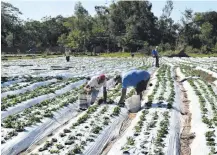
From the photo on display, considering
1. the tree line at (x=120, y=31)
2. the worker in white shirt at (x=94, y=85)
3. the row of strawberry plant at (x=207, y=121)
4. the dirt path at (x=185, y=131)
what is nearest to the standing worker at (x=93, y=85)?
the worker in white shirt at (x=94, y=85)

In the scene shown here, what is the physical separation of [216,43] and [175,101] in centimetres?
6073

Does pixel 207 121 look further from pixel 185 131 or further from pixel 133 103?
pixel 133 103

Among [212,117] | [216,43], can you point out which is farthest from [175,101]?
[216,43]

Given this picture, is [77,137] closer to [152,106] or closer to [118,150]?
[118,150]

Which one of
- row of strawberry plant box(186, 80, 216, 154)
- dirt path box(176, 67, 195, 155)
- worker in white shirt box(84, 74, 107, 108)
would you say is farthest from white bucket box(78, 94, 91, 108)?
row of strawberry plant box(186, 80, 216, 154)

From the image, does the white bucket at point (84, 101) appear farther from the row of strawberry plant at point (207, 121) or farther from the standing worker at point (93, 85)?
the row of strawberry plant at point (207, 121)

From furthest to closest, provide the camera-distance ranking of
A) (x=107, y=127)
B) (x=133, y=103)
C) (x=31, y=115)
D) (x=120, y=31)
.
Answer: (x=120, y=31), (x=133, y=103), (x=31, y=115), (x=107, y=127)

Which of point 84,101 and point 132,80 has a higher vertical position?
point 132,80

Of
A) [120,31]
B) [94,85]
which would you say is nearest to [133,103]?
[94,85]

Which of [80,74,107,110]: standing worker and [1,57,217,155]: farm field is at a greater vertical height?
[80,74,107,110]: standing worker

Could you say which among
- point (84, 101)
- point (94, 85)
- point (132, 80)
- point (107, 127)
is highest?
point (132, 80)

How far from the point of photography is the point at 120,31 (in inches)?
3184

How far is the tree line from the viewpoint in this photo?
7150cm

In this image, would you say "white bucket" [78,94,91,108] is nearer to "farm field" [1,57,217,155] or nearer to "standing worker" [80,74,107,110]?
"standing worker" [80,74,107,110]
